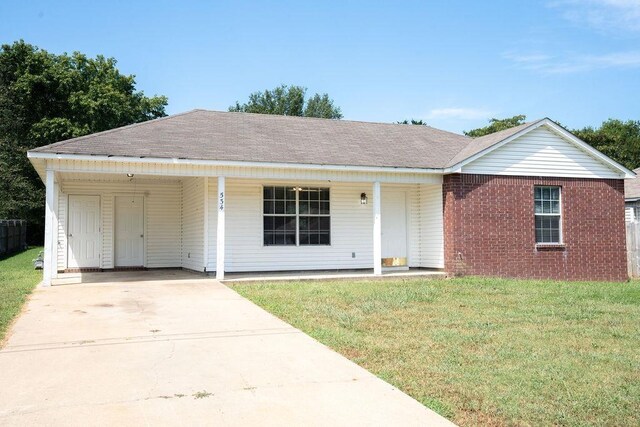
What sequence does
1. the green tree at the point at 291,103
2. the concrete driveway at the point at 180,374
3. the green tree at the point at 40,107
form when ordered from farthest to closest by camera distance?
the green tree at the point at 291,103 < the green tree at the point at 40,107 < the concrete driveway at the point at 180,374

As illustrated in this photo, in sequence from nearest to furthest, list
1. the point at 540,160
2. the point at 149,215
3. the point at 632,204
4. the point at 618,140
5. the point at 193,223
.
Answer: the point at 540,160 → the point at 193,223 → the point at 149,215 → the point at 632,204 → the point at 618,140

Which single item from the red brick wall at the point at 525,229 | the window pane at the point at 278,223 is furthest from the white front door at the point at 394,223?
the window pane at the point at 278,223

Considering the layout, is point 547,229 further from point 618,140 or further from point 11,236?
point 618,140

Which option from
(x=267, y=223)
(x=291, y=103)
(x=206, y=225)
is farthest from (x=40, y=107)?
(x=267, y=223)

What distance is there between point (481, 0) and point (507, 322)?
32.3ft

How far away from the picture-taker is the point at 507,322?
8156 mm

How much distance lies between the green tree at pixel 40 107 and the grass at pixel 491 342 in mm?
25781

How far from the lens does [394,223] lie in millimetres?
16234

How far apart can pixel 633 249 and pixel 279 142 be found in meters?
11.7

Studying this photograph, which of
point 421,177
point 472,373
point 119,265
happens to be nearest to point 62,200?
point 119,265

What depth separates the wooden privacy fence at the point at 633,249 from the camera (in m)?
17.5

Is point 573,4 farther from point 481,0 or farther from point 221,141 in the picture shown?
point 221,141

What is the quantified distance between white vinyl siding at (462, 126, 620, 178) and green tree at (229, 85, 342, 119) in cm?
3902

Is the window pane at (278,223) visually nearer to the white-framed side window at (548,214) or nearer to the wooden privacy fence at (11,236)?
the white-framed side window at (548,214)
